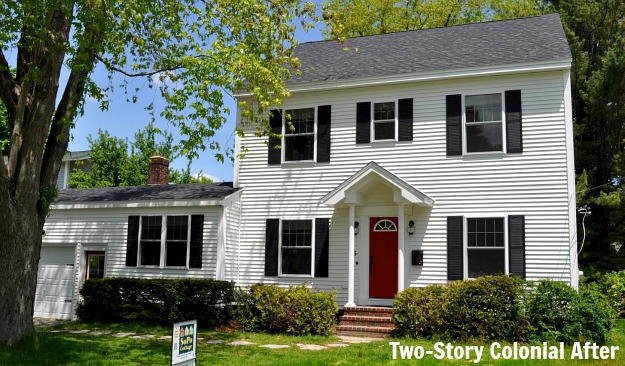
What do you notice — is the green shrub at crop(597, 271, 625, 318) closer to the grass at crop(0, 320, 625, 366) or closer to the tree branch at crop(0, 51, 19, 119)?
the grass at crop(0, 320, 625, 366)

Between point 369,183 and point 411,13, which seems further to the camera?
point 411,13

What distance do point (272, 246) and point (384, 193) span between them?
3.35 m

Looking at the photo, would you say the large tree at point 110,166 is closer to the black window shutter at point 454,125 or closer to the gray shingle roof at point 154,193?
the gray shingle roof at point 154,193

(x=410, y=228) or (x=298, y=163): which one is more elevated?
(x=298, y=163)

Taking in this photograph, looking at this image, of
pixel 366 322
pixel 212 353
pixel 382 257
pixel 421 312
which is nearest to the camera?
pixel 212 353

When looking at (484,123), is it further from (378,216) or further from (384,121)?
(378,216)

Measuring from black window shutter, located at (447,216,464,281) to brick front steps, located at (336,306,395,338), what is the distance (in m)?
1.77

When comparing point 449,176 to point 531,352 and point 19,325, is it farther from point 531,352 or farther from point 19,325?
point 19,325

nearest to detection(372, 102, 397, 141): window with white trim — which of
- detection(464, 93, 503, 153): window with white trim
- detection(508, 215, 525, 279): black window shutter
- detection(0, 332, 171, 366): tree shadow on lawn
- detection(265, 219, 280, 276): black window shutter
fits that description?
detection(464, 93, 503, 153): window with white trim

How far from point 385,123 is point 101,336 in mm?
8531

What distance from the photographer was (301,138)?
15.5 metres

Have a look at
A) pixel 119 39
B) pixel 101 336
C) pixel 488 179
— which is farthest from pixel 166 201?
pixel 488 179

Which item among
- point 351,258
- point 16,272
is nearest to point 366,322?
point 351,258

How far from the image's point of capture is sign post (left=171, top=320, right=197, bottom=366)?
632 cm
